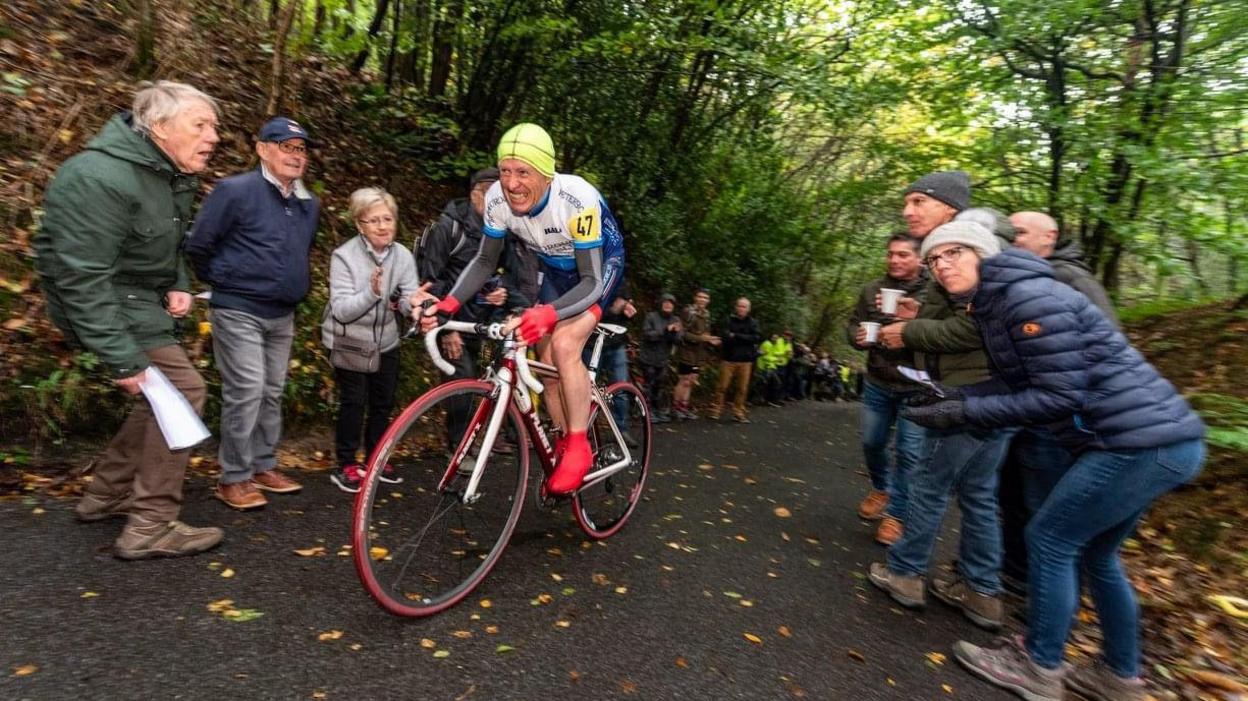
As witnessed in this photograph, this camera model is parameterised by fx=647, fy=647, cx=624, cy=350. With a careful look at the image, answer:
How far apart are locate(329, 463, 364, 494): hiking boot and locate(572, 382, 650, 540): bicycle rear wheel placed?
5.15 ft

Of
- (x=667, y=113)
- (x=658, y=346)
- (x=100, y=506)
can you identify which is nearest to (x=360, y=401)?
(x=100, y=506)

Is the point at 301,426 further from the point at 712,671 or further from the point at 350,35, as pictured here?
the point at 350,35

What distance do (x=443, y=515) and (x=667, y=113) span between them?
920cm

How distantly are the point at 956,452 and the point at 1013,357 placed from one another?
34.8 inches

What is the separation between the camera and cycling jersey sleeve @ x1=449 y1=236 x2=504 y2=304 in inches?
144

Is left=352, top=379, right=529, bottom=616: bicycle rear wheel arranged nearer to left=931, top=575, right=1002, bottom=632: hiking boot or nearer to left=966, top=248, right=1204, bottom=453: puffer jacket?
left=966, top=248, right=1204, bottom=453: puffer jacket

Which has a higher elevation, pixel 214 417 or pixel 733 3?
pixel 733 3

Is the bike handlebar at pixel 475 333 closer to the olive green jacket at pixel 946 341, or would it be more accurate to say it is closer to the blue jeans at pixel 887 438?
the olive green jacket at pixel 946 341

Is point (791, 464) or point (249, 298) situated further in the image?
point (791, 464)

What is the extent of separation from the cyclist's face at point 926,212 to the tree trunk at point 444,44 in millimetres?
6345

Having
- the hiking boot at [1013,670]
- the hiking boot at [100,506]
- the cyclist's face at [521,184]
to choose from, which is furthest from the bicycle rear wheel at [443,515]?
the hiking boot at [1013,670]

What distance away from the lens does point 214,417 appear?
4.62m

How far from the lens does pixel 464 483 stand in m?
3.21

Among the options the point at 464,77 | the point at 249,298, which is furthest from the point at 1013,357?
the point at 464,77
